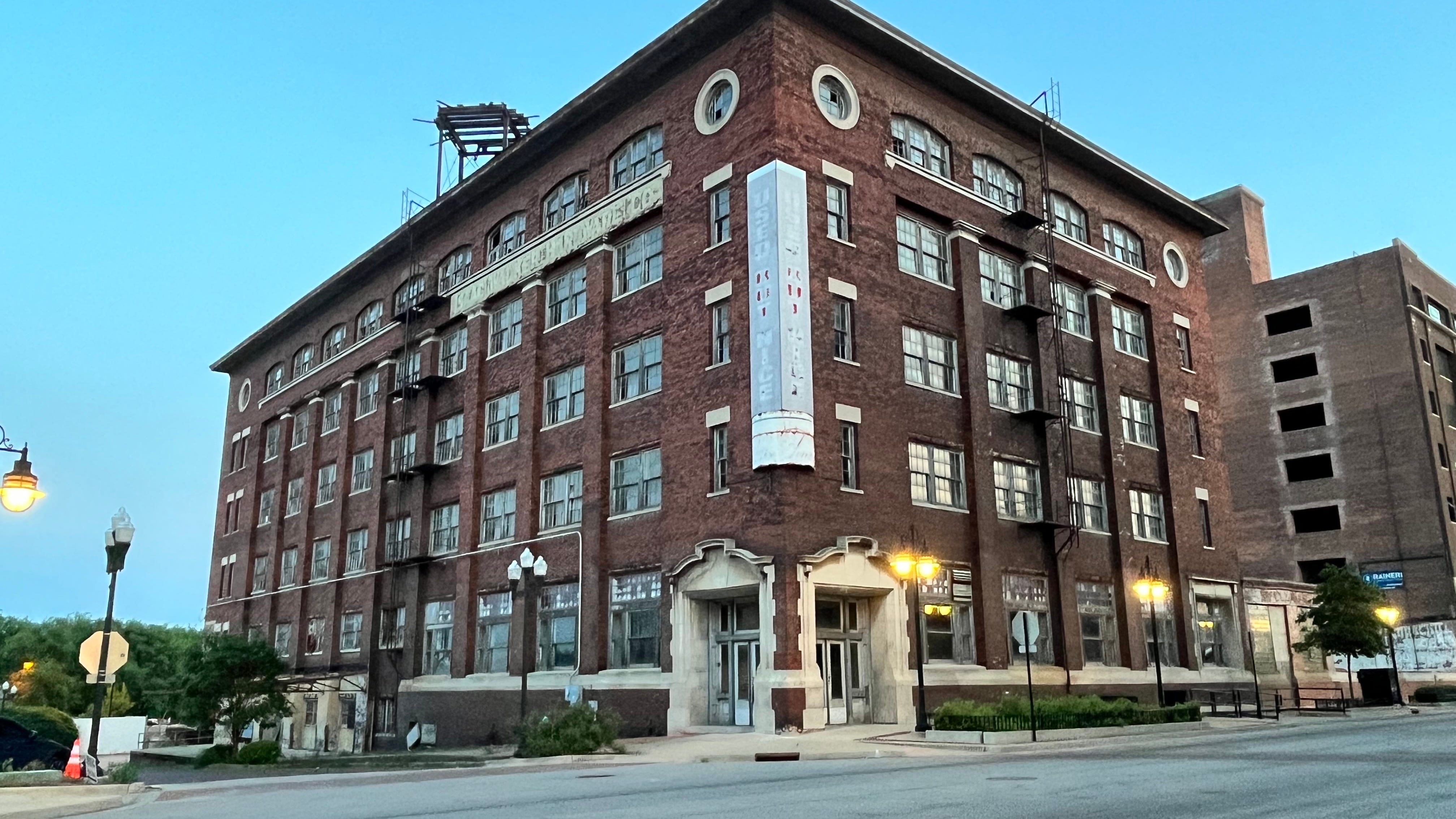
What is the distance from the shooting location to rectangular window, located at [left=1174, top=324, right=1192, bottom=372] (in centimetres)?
4419

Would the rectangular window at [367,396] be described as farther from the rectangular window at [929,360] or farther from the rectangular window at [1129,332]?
the rectangular window at [1129,332]

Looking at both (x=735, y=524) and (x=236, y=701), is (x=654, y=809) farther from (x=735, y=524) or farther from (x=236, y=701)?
(x=236, y=701)

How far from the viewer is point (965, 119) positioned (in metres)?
37.2

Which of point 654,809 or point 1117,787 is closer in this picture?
point 654,809

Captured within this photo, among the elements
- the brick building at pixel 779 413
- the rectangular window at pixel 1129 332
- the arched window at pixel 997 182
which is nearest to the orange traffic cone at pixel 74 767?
the brick building at pixel 779 413

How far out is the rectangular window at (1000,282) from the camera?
36688mm

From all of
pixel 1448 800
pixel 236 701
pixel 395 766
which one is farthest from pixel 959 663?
pixel 236 701

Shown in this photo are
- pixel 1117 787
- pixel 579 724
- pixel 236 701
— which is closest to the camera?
pixel 1117 787

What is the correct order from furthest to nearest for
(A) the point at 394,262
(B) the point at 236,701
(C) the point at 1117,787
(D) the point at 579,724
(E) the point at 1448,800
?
(A) the point at 394,262
(B) the point at 236,701
(D) the point at 579,724
(C) the point at 1117,787
(E) the point at 1448,800

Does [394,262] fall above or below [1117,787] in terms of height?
above

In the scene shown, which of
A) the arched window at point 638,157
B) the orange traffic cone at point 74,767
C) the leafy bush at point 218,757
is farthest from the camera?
the leafy bush at point 218,757

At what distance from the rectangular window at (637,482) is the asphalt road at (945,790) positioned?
39.9 ft

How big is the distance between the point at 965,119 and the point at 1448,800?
28.9 meters

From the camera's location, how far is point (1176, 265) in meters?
45.8
